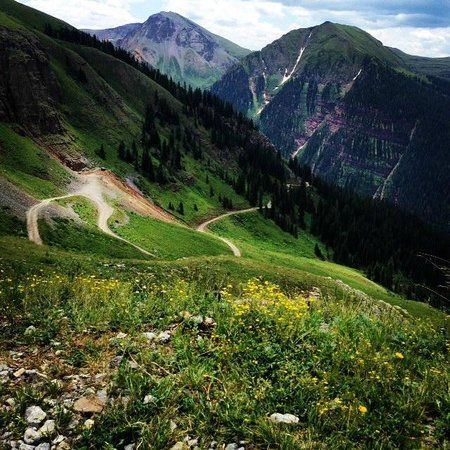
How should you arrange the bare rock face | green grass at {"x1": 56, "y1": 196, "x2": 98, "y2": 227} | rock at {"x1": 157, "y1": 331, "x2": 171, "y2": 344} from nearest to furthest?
1. rock at {"x1": 157, "y1": 331, "x2": 171, "y2": 344}
2. green grass at {"x1": 56, "y1": 196, "x2": 98, "y2": 227}
3. the bare rock face

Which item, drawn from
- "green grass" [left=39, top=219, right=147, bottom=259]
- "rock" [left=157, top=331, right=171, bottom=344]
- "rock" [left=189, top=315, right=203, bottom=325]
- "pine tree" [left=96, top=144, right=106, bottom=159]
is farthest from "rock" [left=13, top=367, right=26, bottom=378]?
"pine tree" [left=96, top=144, right=106, bottom=159]

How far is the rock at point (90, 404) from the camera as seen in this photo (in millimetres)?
7711

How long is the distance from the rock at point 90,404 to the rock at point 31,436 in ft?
2.66

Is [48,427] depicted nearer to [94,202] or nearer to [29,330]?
[29,330]

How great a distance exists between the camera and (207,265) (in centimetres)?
3644

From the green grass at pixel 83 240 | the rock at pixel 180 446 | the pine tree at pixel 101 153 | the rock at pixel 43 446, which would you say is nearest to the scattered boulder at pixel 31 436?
the rock at pixel 43 446

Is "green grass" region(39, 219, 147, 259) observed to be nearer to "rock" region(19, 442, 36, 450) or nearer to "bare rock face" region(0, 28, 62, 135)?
"rock" region(19, 442, 36, 450)

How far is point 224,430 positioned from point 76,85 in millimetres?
129064

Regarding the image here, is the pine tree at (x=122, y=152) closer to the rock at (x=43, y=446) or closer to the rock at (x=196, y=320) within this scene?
the rock at (x=196, y=320)

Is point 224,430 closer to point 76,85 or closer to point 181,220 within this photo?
point 181,220

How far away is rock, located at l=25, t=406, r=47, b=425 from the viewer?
7.31 m

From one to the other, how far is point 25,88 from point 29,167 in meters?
32.4

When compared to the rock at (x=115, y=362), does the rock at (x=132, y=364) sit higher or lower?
higher

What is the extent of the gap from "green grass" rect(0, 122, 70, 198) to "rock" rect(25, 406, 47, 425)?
196 feet
